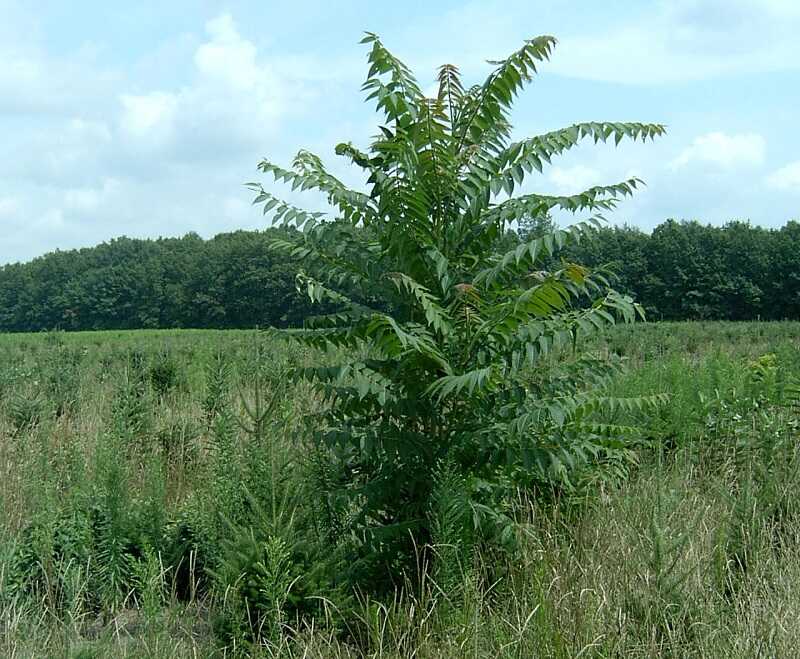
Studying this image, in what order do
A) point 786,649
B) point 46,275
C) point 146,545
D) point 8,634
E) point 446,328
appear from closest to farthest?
point 786,649
point 8,634
point 446,328
point 146,545
point 46,275

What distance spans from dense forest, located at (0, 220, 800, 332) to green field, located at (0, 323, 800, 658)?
1882 inches

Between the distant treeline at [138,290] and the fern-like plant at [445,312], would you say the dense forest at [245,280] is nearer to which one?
the distant treeline at [138,290]

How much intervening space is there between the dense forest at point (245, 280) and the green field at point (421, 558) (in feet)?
157

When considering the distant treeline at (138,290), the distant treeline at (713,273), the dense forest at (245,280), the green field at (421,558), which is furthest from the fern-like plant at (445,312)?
the distant treeline at (138,290)

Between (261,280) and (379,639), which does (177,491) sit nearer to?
(379,639)

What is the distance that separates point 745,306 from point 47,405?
60.9 meters

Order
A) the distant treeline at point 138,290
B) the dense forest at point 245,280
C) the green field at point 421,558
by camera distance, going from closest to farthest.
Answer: the green field at point 421,558, the dense forest at point 245,280, the distant treeline at point 138,290

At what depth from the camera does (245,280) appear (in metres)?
68.2

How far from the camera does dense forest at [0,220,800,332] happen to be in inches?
2458

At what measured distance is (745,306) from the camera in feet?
206

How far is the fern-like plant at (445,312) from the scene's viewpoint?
4.45 metres

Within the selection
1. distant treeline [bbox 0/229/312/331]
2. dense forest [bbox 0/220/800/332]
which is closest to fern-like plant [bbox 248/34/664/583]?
dense forest [bbox 0/220/800/332]

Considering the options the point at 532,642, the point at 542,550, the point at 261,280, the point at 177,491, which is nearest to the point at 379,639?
the point at 532,642

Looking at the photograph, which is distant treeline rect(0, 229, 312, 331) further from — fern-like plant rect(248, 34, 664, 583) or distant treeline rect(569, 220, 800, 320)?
fern-like plant rect(248, 34, 664, 583)
